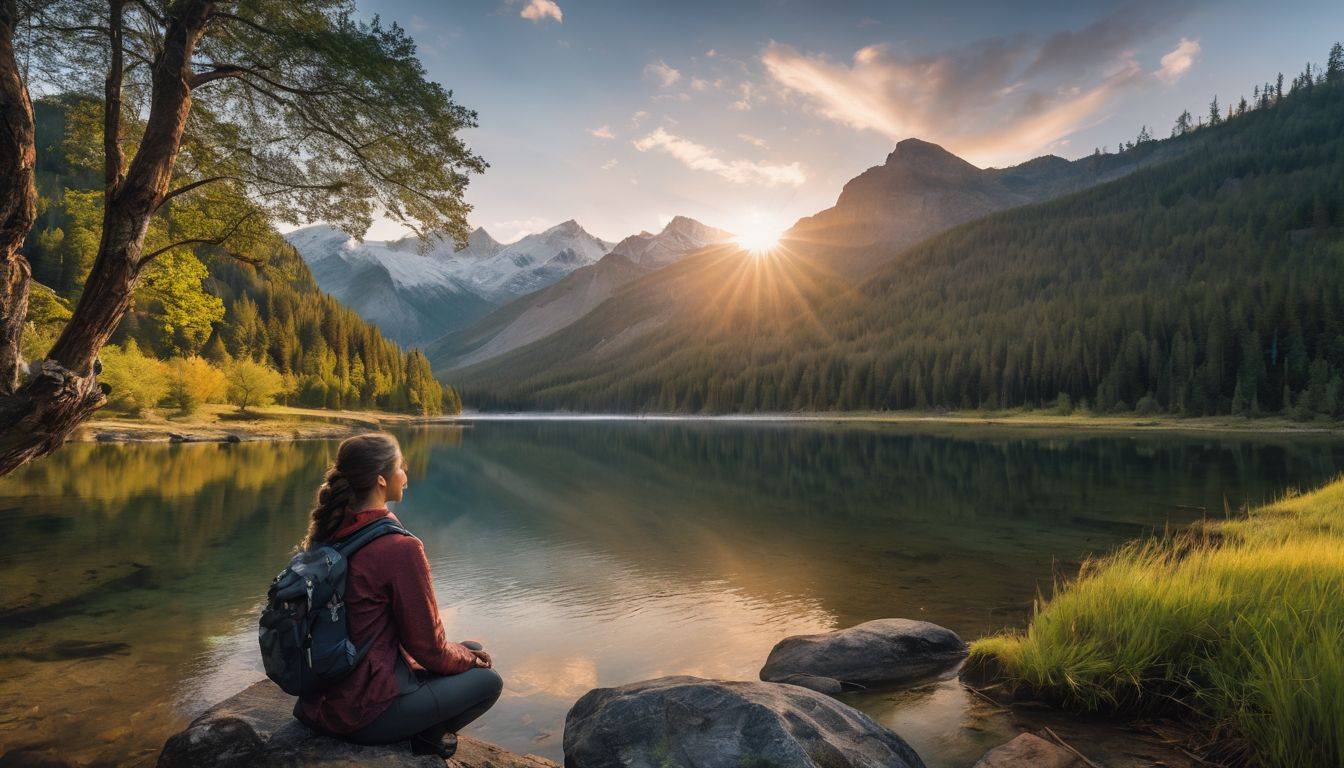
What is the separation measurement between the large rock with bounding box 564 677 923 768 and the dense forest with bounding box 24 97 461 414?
33.3ft

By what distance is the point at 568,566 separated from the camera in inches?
788

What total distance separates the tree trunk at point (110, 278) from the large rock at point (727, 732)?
7241 millimetres

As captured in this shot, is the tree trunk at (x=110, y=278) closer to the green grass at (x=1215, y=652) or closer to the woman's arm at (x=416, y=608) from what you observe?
the woman's arm at (x=416, y=608)

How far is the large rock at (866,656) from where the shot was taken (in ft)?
34.4

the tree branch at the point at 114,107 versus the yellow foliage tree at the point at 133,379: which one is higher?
the tree branch at the point at 114,107

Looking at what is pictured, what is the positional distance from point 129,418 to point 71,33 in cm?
7607

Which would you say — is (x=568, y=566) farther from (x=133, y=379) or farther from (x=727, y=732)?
(x=133, y=379)

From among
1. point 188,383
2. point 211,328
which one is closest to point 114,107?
point 211,328

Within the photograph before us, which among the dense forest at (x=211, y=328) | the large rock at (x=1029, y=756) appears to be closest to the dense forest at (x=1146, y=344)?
the dense forest at (x=211, y=328)

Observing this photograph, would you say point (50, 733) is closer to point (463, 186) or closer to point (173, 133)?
point (173, 133)

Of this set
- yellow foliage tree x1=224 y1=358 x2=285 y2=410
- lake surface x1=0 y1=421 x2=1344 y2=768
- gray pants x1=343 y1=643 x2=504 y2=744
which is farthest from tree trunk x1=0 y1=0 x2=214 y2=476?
yellow foliage tree x1=224 y1=358 x2=285 y2=410

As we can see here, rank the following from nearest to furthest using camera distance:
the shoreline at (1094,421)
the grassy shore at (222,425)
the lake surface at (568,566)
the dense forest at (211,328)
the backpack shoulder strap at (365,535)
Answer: the backpack shoulder strap at (365,535) → the lake surface at (568,566) → the dense forest at (211,328) → the grassy shore at (222,425) → the shoreline at (1094,421)

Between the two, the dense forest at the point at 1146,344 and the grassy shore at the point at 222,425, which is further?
the dense forest at the point at 1146,344

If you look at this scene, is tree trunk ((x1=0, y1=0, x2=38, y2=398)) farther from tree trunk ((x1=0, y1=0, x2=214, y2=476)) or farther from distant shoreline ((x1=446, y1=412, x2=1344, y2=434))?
distant shoreline ((x1=446, y1=412, x2=1344, y2=434))
